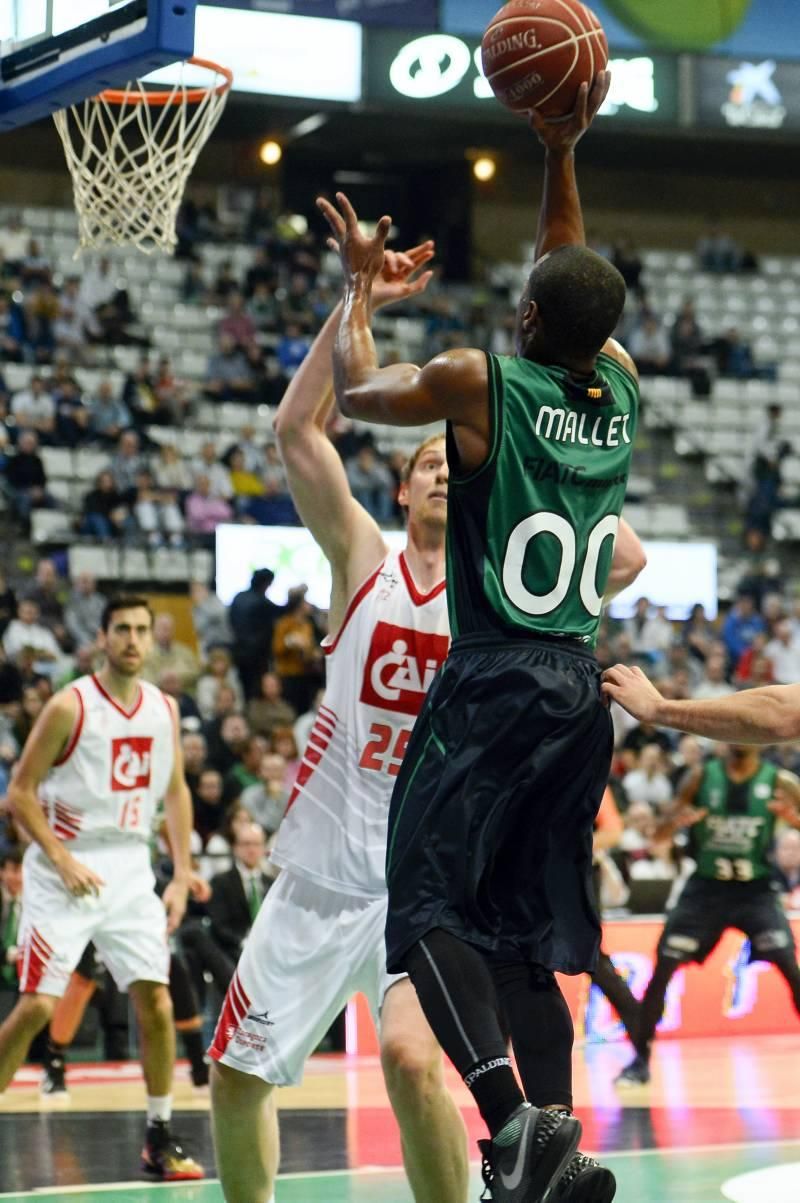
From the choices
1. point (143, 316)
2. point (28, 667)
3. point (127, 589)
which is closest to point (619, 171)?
point (143, 316)

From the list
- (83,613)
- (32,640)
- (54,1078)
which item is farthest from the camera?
(83,613)

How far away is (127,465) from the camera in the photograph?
18156 millimetres

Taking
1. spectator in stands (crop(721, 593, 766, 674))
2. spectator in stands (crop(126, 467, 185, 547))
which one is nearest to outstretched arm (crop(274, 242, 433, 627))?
spectator in stands (crop(126, 467, 185, 547))

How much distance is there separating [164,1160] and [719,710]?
13.3 feet

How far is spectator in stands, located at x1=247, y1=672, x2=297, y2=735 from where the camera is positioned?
1570cm

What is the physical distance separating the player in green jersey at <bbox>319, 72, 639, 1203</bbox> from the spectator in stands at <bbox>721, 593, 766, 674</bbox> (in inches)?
621

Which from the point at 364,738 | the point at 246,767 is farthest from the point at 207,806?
the point at 364,738

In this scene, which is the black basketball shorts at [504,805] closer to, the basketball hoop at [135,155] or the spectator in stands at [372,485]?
the basketball hoop at [135,155]

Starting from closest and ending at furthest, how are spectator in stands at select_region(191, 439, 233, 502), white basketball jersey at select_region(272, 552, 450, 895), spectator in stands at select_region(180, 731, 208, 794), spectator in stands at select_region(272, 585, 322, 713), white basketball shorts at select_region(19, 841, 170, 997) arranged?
white basketball jersey at select_region(272, 552, 450, 895) < white basketball shorts at select_region(19, 841, 170, 997) < spectator in stands at select_region(180, 731, 208, 794) < spectator in stands at select_region(272, 585, 322, 713) < spectator in stands at select_region(191, 439, 233, 502)

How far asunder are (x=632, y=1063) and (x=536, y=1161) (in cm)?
707

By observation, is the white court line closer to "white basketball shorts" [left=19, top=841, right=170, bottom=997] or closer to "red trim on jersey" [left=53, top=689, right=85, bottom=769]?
"white basketball shorts" [left=19, top=841, right=170, bottom=997]

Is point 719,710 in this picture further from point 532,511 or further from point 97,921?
point 97,921

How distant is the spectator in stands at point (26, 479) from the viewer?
1789 centimetres

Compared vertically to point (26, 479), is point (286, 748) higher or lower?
lower
